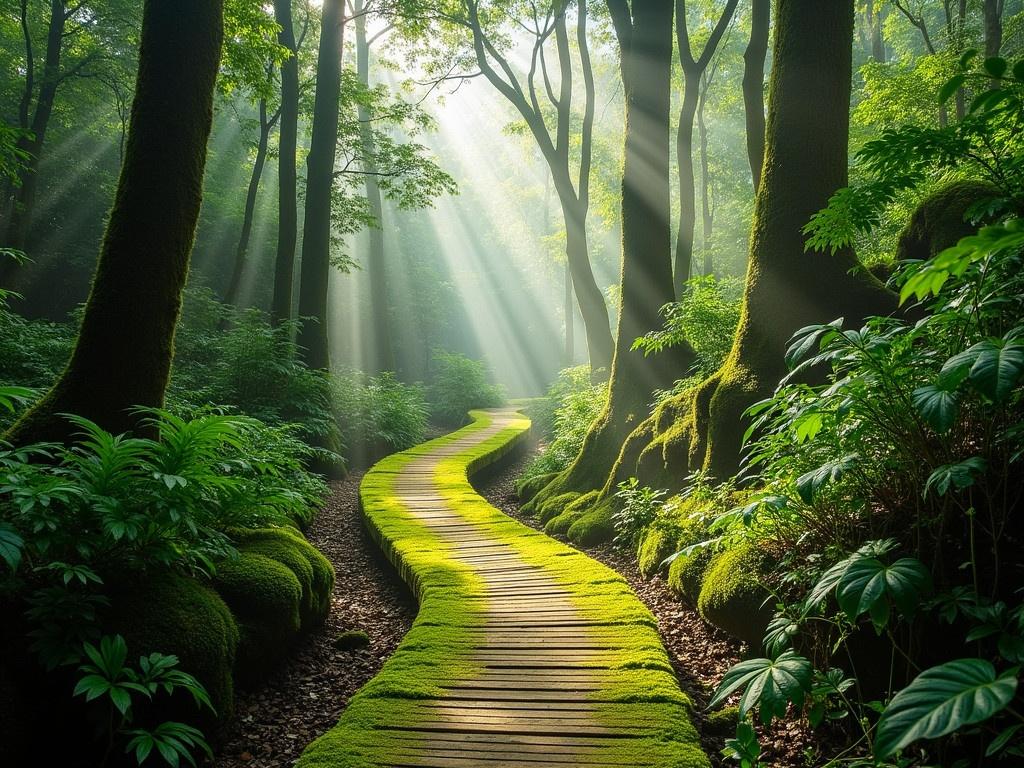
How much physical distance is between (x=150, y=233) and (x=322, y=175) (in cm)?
940

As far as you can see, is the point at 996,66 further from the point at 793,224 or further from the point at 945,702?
the point at 793,224

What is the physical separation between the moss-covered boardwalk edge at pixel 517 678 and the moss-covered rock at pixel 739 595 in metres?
0.46

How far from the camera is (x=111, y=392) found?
170 inches

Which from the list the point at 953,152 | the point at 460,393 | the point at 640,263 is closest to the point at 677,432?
the point at 640,263

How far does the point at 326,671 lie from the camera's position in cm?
438

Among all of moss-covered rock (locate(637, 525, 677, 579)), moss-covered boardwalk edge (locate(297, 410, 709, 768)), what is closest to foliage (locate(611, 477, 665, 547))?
moss-covered rock (locate(637, 525, 677, 579))

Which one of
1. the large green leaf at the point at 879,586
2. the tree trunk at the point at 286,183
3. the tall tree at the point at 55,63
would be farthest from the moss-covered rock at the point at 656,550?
the tall tree at the point at 55,63

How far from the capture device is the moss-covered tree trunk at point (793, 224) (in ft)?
17.6

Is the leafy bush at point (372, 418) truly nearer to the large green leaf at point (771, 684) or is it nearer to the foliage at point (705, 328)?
the foliage at point (705, 328)

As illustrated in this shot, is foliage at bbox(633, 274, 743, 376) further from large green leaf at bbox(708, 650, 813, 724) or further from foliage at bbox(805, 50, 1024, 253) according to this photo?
large green leaf at bbox(708, 650, 813, 724)

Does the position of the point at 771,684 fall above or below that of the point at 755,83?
below

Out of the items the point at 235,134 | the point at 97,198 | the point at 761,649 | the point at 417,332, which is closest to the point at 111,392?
the point at 761,649

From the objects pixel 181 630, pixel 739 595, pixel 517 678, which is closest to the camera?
pixel 181 630

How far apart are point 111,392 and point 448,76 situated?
1456 centimetres
